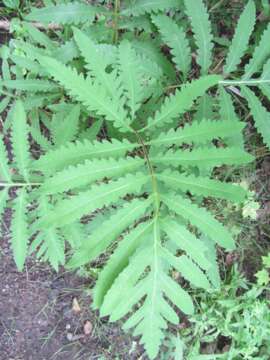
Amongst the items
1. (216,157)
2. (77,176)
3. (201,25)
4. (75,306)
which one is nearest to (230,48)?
(201,25)

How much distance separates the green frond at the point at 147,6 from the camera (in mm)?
2754

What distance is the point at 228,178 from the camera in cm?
369

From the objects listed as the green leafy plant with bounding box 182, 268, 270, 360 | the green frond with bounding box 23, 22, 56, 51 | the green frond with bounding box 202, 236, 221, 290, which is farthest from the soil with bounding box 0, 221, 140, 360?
the green frond with bounding box 23, 22, 56, 51

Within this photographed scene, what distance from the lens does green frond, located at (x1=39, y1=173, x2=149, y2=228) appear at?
6.70 ft

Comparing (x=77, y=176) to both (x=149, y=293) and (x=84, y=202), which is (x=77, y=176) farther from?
(x=149, y=293)

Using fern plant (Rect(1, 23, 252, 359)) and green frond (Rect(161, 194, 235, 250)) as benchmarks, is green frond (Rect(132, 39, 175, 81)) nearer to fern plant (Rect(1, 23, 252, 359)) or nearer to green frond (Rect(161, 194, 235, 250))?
fern plant (Rect(1, 23, 252, 359))

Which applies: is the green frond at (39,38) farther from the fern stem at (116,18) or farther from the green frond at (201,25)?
the green frond at (201,25)

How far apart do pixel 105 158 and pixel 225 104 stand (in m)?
0.87

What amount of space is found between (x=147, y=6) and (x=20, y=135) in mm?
1087

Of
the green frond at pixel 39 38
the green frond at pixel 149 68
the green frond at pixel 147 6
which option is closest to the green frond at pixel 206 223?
the green frond at pixel 149 68

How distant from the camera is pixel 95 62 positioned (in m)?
2.33

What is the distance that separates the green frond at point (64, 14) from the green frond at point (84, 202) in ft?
3.96

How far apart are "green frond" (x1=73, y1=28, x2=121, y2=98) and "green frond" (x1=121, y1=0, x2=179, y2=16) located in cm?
61

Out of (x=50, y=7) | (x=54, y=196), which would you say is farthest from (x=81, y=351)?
(x=50, y=7)
